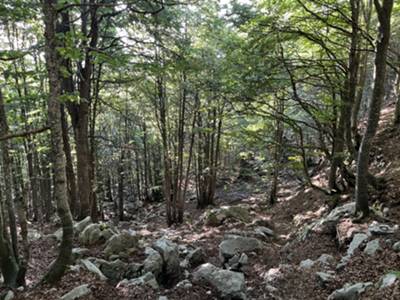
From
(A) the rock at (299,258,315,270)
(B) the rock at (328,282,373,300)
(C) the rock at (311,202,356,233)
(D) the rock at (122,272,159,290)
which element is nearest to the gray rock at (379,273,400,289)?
(B) the rock at (328,282,373,300)

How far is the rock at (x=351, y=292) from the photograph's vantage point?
12.1 feet

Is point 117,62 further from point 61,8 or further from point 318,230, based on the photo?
point 318,230

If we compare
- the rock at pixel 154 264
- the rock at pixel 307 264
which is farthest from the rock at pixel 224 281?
the rock at pixel 307 264

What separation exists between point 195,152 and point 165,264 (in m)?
10.2

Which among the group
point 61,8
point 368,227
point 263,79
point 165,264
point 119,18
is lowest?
point 165,264

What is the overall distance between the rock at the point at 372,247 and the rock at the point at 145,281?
3345mm

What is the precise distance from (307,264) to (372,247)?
112 centimetres

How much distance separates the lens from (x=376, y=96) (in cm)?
546

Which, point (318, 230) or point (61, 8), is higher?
point (61, 8)

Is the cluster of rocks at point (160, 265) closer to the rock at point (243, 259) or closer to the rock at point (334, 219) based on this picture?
the rock at point (243, 259)

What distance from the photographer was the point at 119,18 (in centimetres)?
978

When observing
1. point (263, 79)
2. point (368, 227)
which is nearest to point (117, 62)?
point (263, 79)

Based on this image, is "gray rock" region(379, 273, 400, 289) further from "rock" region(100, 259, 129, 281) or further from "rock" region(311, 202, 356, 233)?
"rock" region(100, 259, 129, 281)

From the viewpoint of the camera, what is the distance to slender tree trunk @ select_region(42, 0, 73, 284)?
4.42m
